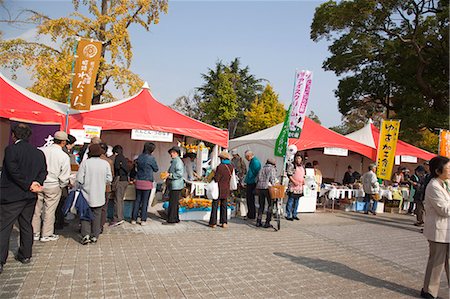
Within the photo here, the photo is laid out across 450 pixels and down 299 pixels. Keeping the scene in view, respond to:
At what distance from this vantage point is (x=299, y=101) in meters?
6.82

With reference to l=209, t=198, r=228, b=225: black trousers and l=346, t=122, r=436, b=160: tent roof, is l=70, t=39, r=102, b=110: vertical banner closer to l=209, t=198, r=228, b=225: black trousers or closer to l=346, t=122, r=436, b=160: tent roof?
l=209, t=198, r=228, b=225: black trousers

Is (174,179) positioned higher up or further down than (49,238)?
higher up

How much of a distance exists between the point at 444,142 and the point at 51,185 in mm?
11469

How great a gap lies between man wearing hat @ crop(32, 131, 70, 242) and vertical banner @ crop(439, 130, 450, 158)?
11028 millimetres

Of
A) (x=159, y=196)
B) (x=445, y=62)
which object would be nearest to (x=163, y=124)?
(x=159, y=196)

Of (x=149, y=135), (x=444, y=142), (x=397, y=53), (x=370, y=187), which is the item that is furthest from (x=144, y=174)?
(x=397, y=53)

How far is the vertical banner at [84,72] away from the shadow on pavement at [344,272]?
5056mm

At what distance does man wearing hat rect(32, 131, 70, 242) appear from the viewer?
4.38 m

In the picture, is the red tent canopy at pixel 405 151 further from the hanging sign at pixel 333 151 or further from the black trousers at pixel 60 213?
the black trousers at pixel 60 213

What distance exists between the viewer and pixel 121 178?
5.82m

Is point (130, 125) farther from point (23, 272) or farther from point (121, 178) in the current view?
point (23, 272)

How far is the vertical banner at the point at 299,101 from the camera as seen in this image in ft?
22.1

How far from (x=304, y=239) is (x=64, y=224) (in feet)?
14.4

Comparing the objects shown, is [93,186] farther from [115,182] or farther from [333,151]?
[333,151]
